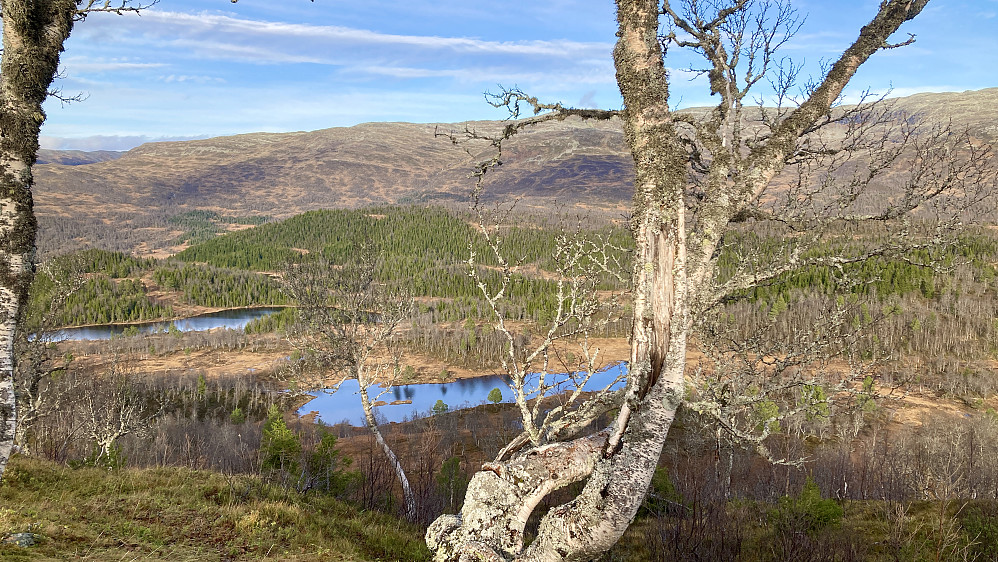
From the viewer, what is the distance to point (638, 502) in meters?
4.74

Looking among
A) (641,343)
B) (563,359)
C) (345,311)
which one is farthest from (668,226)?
(563,359)

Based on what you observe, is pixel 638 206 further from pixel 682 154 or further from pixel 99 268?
pixel 99 268

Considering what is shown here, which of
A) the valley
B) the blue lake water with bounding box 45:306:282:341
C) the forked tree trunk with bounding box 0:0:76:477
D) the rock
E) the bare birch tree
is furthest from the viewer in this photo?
the blue lake water with bounding box 45:306:282:341

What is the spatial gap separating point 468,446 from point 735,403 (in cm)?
4815

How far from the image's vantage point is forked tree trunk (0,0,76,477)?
6609 mm

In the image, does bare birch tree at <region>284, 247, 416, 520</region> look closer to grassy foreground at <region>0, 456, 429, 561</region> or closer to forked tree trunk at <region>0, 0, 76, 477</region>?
grassy foreground at <region>0, 456, 429, 561</region>

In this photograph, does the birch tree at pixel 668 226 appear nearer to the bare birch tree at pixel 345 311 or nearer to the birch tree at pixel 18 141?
the birch tree at pixel 18 141

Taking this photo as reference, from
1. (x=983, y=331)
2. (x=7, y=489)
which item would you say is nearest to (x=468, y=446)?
(x=7, y=489)

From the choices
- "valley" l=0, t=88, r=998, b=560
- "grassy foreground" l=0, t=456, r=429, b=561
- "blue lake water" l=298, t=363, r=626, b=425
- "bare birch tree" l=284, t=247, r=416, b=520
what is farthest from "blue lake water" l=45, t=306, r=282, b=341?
"grassy foreground" l=0, t=456, r=429, b=561

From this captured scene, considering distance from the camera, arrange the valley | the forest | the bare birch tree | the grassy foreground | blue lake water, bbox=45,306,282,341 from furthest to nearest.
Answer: blue lake water, bbox=45,306,282,341, the bare birch tree, the forest, the valley, the grassy foreground

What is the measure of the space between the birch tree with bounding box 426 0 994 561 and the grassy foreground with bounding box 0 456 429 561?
13.2 ft

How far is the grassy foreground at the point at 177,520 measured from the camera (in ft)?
23.6

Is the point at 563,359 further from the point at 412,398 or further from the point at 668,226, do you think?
the point at 668,226

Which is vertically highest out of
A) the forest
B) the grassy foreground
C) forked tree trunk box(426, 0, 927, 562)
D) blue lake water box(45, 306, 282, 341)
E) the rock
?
forked tree trunk box(426, 0, 927, 562)
